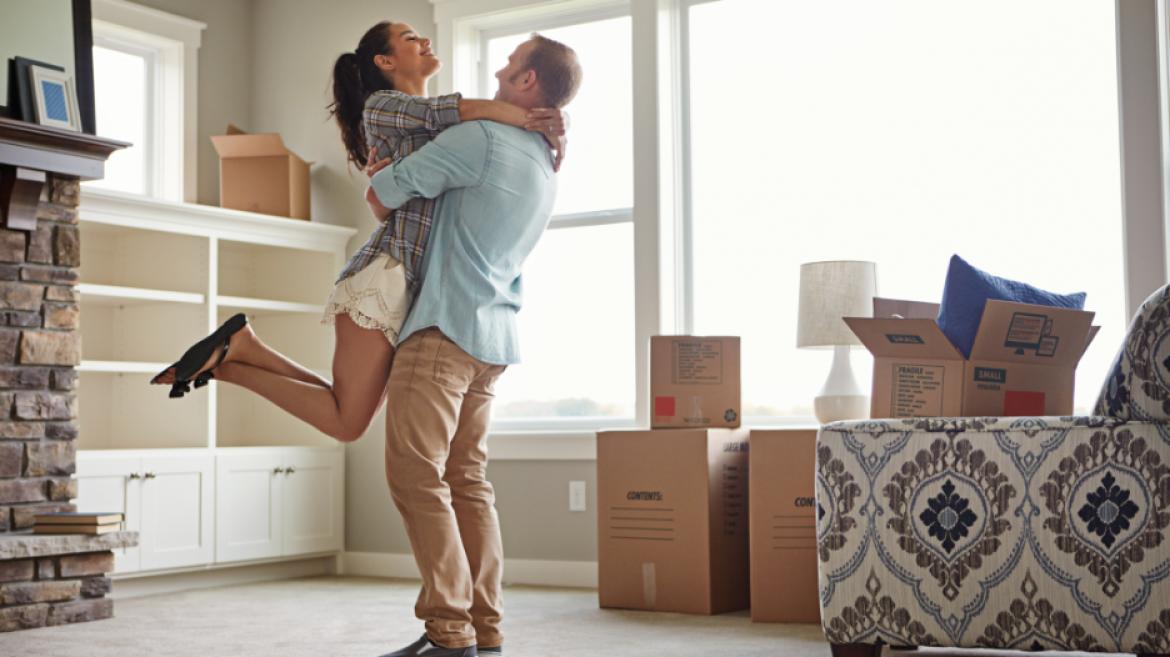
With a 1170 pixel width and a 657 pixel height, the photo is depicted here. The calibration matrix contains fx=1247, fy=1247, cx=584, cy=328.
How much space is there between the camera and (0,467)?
12.8ft

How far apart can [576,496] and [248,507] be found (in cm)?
131

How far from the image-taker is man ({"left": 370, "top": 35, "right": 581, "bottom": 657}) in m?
2.63

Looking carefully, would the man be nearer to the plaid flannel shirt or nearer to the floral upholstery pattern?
the plaid flannel shirt

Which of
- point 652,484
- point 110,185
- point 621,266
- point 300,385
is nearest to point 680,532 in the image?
point 652,484

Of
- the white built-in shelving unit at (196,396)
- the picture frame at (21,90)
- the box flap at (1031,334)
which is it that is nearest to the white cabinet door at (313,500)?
the white built-in shelving unit at (196,396)

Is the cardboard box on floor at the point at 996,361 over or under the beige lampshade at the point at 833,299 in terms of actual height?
under

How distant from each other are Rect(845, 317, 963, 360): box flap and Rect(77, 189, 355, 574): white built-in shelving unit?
2809 millimetres

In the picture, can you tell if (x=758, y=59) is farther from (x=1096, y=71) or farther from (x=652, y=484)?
(x=652, y=484)

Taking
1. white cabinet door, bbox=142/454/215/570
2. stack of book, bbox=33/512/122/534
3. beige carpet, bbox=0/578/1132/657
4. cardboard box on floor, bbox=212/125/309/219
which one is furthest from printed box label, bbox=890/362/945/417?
cardboard box on floor, bbox=212/125/309/219

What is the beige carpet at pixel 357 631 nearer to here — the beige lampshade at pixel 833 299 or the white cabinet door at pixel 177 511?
the white cabinet door at pixel 177 511

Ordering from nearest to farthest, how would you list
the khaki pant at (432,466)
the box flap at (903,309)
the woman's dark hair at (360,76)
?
the khaki pant at (432,466) < the woman's dark hair at (360,76) < the box flap at (903,309)

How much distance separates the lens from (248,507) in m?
4.91

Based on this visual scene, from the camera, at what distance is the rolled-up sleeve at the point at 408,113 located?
2.80m

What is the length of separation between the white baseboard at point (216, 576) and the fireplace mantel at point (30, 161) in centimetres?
135
